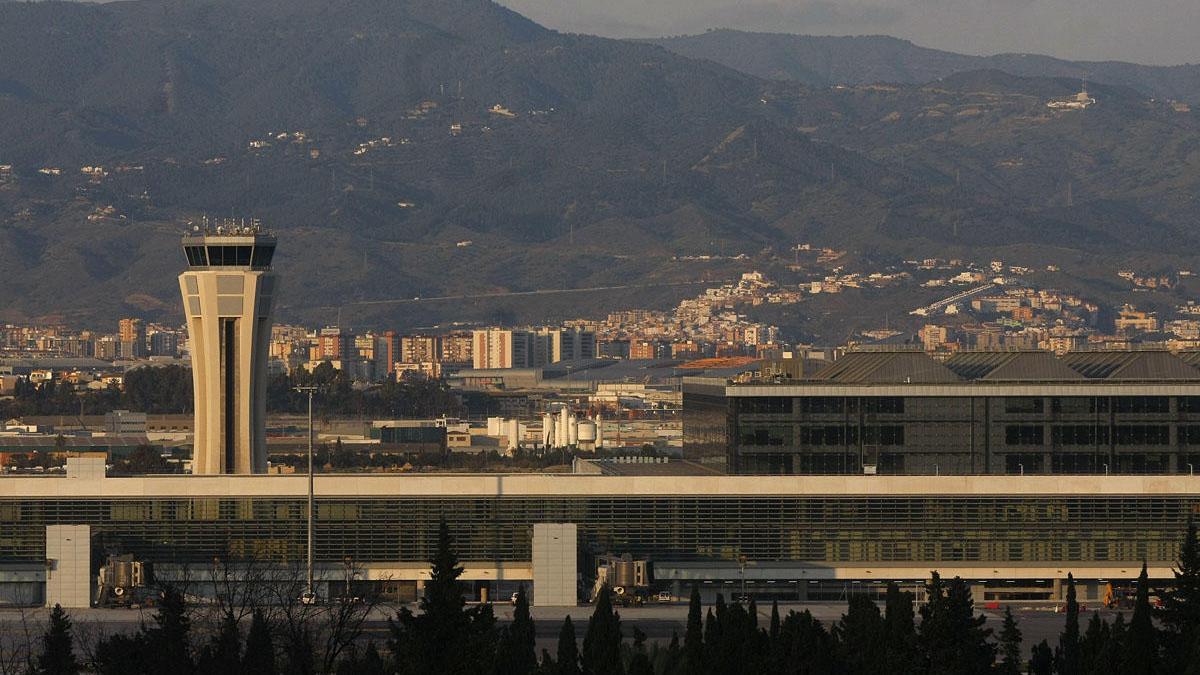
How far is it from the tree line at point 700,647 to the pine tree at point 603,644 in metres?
0.08

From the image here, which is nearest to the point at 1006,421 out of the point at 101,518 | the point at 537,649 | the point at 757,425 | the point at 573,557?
the point at 757,425

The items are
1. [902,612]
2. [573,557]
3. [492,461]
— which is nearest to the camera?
[902,612]

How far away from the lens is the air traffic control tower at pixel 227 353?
125m

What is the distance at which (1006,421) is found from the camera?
384 ft

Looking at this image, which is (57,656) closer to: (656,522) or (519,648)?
(519,648)

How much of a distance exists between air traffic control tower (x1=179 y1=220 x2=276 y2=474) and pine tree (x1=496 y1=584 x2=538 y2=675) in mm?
40643

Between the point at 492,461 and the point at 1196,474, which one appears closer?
the point at 1196,474

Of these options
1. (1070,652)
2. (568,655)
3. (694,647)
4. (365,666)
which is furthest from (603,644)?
(1070,652)

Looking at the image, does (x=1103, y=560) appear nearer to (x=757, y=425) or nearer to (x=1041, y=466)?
(x=1041, y=466)

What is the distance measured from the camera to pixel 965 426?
116938mm

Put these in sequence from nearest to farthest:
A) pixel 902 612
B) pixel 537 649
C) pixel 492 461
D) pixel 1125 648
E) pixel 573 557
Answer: pixel 1125 648 < pixel 902 612 < pixel 537 649 < pixel 573 557 < pixel 492 461

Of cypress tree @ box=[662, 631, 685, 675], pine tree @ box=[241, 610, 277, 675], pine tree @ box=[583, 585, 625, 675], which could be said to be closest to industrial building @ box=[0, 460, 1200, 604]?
pine tree @ box=[583, 585, 625, 675]

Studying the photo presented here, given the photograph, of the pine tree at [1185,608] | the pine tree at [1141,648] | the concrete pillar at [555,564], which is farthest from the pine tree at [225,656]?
the concrete pillar at [555,564]

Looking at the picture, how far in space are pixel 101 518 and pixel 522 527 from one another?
17.1m
